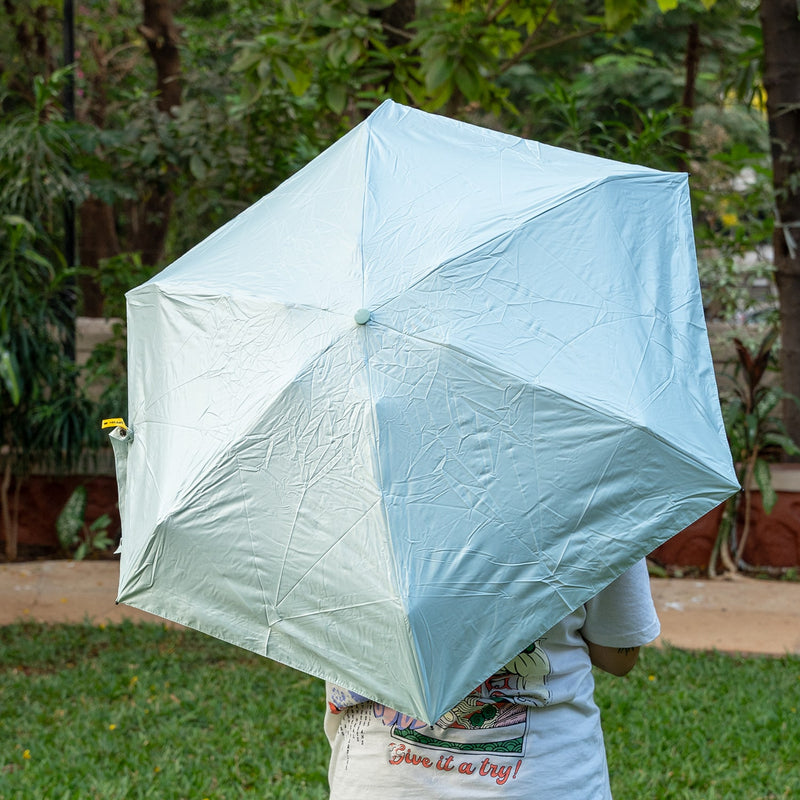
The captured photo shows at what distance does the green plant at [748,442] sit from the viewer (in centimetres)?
604

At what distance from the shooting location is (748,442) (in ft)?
20.0

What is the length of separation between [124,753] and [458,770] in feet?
9.01

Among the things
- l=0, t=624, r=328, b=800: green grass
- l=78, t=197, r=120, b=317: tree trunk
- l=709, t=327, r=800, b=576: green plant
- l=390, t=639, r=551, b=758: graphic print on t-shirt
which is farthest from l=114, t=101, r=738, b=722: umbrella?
l=78, t=197, r=120, b=317: tree trunk

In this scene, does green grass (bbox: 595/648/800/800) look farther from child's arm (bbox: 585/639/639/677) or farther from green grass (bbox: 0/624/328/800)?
child's arm (bbox: 585/639/639/677)

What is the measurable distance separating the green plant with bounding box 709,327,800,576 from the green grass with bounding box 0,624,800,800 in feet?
4.20

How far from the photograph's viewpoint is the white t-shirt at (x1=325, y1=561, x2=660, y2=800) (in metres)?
1.53

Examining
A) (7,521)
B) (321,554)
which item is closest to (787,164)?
(7,521)

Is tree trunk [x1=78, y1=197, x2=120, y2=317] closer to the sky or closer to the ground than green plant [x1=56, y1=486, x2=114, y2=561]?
closer to the sky

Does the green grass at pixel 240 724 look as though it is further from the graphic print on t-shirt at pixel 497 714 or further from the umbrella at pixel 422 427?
the umbrella at pixel 422 427

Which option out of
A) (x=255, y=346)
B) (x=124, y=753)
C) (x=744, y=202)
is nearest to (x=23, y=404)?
(x=124, y=753)

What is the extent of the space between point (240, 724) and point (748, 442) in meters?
3.49

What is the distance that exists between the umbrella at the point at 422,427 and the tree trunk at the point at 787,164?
5173 millimetres

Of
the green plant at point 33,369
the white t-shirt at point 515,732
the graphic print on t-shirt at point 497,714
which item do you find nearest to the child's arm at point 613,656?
the white t-shirt at point 515,732

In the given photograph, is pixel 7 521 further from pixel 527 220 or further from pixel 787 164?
pixel 527 220
